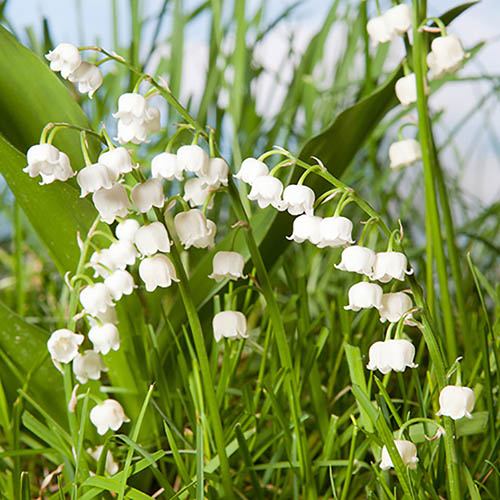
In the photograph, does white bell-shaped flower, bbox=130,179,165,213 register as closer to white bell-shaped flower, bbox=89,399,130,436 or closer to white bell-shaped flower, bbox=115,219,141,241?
white bell-shaped flower, bbox=115,219,141,241

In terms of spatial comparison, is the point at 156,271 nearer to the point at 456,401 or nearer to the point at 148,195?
the point at 148,195

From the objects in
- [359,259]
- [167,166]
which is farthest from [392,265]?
[167,166]

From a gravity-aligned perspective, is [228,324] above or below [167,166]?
below

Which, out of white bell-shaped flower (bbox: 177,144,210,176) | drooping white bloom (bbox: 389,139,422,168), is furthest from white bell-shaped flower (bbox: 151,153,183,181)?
drooping white bloom (bbox: 389,139,422,168)

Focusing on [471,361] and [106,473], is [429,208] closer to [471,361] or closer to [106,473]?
[471,361]

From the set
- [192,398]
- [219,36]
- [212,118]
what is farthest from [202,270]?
[212,118]

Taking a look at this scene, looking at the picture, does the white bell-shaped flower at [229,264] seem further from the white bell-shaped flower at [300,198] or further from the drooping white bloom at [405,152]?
the drooping white bloom at [405,152]

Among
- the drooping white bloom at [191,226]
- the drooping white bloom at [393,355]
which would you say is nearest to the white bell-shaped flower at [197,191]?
the drooping white bloom at [191,226]
